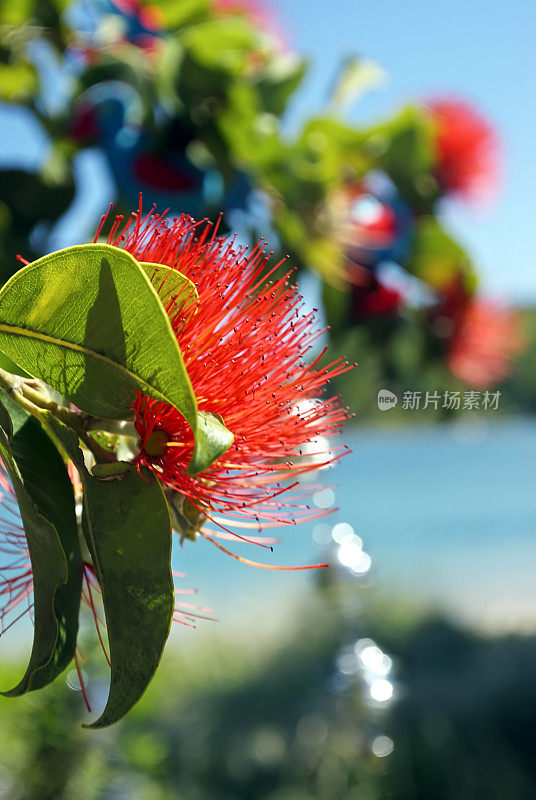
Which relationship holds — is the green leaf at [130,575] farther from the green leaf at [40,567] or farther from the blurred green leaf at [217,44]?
the blurred green leaf at [217,44]

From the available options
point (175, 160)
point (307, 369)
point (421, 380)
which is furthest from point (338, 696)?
point (307, 369)

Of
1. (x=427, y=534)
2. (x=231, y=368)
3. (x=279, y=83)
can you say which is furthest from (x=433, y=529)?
(x=231, y=368)

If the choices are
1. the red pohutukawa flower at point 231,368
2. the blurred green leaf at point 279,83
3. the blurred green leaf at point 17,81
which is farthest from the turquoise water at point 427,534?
the red pohutukawa flower at point 231,368

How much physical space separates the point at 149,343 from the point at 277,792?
139cm

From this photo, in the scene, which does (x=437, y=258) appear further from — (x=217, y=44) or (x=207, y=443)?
(x=207, y=443)

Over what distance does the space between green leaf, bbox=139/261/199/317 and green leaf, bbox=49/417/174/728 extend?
44 mm

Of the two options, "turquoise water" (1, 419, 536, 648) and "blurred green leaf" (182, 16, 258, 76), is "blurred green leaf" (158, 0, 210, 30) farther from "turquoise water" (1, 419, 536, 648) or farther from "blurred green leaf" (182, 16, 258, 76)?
"turquoise water" (1, 419, 536, 648)

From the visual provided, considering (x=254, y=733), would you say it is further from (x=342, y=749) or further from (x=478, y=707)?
(x=478, y=707)

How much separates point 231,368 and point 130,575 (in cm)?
6

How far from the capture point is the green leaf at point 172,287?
0.21 metres

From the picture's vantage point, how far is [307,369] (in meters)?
0.24

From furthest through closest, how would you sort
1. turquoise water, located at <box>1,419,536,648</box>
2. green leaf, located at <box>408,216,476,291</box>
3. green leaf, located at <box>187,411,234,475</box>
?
turquoise water, located at <box>1,419,536,648</box> → green leaf, located at <box>408,216,476,291</box> → green leaf, located at <box>187,411,234,475</box>

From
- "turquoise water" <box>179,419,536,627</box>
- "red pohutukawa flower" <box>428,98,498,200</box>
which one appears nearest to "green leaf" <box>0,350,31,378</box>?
"red pohutukawa flower" <box>428,98,498,200</box>

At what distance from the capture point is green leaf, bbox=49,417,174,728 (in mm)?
200
